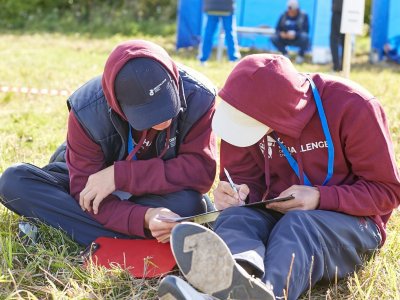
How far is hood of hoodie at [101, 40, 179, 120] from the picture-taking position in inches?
85.4

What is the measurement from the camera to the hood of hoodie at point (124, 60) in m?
2.17

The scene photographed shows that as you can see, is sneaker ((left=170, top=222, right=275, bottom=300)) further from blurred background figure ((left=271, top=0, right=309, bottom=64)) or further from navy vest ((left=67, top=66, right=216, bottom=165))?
blurred background figure ((left=271, top=0, right=309, bottom=64))

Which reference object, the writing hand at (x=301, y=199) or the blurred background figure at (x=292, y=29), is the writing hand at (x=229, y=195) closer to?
the writing hand at (x=301, y=199)

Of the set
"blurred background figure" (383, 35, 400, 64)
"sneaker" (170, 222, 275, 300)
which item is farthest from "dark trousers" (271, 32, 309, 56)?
"sneaker" (170, 222, 275, 300)

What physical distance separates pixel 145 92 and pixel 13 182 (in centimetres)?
71

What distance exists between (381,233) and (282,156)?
0.43m

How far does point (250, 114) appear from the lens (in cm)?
204

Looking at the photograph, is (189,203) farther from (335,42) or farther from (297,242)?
(335,42)

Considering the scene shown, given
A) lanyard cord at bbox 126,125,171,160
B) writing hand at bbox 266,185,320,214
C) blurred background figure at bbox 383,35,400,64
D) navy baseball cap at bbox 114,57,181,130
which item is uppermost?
navy baseball cap at bbox 114,57,181,130

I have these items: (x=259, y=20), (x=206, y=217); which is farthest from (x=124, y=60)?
(x=259, y=20)

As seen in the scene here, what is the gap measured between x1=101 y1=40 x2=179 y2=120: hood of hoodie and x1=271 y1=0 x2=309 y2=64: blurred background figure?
781 centimetres

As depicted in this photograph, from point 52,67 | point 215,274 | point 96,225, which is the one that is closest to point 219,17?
point 52,67

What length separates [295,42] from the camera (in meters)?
9.90

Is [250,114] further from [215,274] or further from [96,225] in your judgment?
[96,225]
